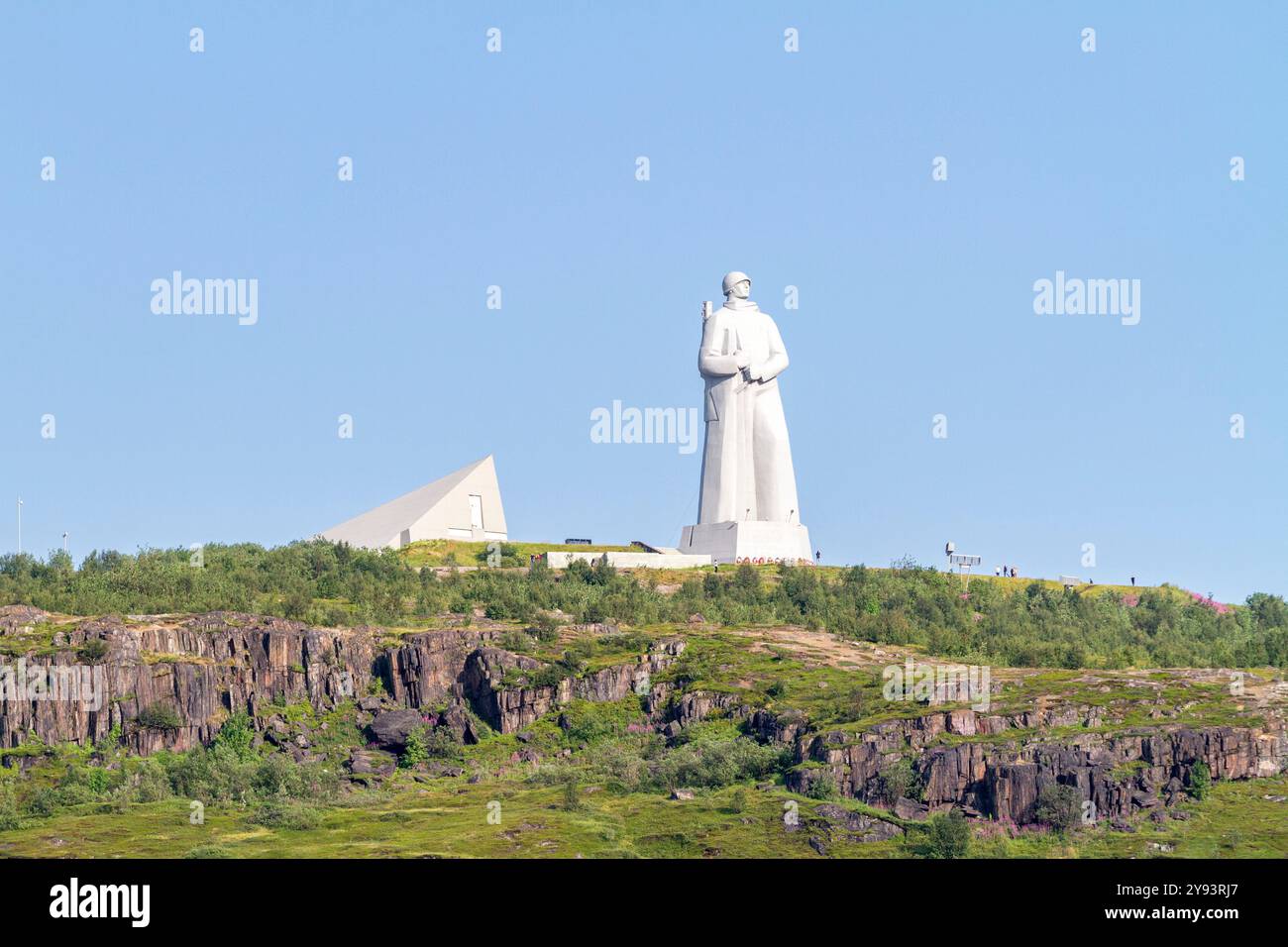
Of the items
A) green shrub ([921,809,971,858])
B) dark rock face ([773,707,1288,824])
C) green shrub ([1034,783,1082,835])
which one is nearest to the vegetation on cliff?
dark rock face ([773,707,1288,824])

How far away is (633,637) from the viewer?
49.8 metres

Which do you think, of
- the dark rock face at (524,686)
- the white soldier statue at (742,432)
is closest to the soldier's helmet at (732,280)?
the white soldier statue at (742,432)

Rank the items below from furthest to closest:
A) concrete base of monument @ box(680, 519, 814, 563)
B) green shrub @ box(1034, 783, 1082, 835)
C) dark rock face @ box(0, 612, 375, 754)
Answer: concrete base of monument @ box(680, 519, 814, 563) → dark rock face @ box(0, 612, 375, 754) → green shrub @ box(1034, 783, 1082, 835)

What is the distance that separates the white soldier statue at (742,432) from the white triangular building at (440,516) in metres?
5.76

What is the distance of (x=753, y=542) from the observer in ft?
205

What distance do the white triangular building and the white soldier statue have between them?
5.76 metres

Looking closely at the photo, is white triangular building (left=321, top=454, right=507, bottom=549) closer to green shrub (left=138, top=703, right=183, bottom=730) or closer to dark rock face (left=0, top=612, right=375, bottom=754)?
dark rock face (left=0, top=612, right=375, bottom=754)

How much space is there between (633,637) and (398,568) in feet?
30.4

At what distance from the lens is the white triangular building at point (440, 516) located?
6400 centimetres

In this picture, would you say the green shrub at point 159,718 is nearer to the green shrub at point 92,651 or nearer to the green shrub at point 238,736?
the green shrub at point 238,736

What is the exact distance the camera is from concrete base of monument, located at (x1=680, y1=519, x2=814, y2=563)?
62.3m

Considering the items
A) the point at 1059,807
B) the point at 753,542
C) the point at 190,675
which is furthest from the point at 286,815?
the point at 753,542
